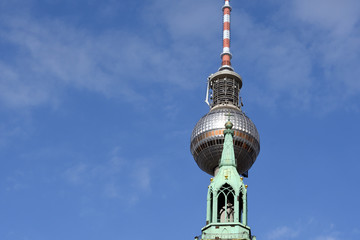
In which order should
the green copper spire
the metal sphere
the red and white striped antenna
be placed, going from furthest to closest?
the red and white striped antenna → the metal sphere → the green copper spire

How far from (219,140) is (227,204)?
50.8 meters

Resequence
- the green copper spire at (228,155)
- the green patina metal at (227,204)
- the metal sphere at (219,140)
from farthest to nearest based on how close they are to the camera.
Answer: the metal sphere at (219,140) → the green copper spire at (228,155) → the green patina metal at (227,204)

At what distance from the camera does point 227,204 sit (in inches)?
3450

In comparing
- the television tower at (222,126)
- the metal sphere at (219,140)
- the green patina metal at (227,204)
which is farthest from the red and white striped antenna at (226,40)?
the green patina metal at (227,204)

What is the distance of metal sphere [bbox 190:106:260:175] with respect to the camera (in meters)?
138

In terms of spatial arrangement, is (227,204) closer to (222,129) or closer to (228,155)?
(228,155)

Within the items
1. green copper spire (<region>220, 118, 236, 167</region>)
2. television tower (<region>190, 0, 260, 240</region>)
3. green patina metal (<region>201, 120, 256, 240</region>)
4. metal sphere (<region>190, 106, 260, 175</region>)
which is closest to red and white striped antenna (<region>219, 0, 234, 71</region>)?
television tower (<region>190, 0, 260, 240</region>)

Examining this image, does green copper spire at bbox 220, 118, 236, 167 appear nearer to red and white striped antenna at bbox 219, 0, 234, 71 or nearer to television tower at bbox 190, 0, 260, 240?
television tower at bbox 190, 0, 260, 240

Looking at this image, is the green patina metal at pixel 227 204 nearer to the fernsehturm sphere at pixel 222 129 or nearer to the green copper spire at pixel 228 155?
the green copper spire at pixel 228 155

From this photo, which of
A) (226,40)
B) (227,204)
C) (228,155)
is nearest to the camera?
(227,204)

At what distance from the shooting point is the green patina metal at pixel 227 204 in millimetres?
82500

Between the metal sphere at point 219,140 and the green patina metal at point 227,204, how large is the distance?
149 feet

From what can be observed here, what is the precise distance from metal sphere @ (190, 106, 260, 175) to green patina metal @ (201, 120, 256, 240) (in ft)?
149

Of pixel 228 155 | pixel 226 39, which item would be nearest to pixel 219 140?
pixel 226 39
